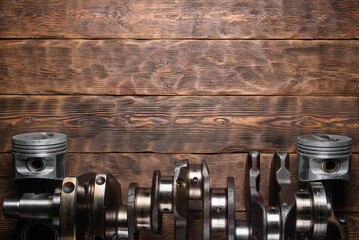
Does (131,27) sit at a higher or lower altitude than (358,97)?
higher

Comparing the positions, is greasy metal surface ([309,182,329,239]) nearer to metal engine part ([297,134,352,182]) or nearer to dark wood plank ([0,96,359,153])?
metal engine part ([297,134,352,182])

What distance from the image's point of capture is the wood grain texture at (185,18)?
1.72 metres

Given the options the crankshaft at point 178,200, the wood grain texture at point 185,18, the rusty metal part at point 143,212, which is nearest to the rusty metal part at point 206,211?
the crankshaft at point 178,200

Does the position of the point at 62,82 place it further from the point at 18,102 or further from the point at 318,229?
the point at 318,229

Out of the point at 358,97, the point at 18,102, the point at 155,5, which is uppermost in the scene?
the point at 155,5

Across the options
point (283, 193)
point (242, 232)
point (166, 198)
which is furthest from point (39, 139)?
point (283, 193)

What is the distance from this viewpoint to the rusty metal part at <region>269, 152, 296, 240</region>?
1419 mm

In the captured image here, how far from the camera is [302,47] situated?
1733 mm

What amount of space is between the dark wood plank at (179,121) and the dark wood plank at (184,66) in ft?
0.16

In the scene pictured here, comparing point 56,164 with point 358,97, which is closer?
point 56,164

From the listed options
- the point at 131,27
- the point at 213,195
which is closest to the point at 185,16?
the point at 131,27

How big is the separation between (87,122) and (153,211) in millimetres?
588

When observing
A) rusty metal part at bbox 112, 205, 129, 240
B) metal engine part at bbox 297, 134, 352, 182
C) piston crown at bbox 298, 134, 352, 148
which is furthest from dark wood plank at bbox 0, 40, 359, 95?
rusty metal part at bbox 112, 205, 129, 240

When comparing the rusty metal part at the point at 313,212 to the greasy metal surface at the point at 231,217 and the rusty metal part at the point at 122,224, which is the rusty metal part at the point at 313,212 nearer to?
the greasy metal surface at the point at 231,217
